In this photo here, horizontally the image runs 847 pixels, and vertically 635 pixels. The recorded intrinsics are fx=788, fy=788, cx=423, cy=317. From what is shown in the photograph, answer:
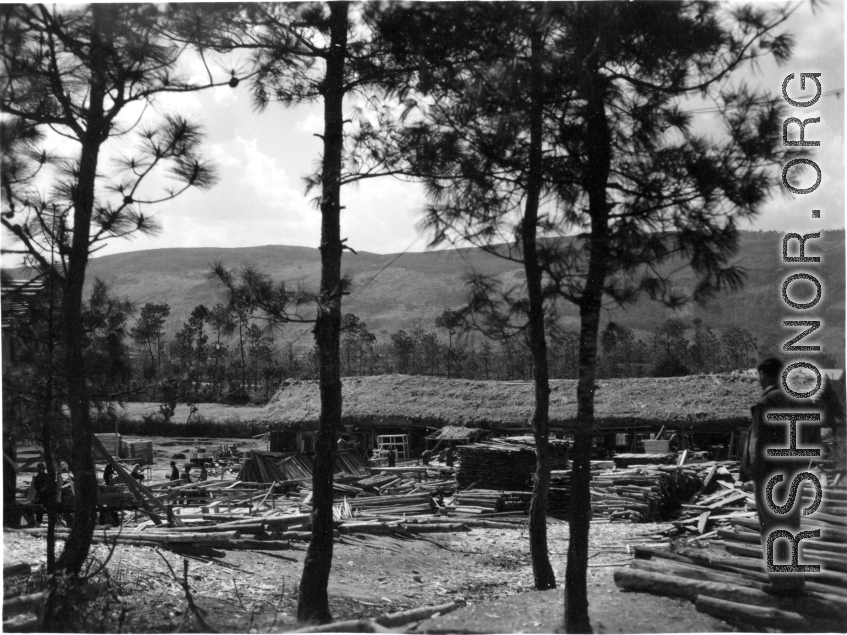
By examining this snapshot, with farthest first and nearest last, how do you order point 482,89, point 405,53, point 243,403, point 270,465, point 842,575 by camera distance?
point 243,403 → point 270,465 → point 405,53 → point 482,89 → point 842,575

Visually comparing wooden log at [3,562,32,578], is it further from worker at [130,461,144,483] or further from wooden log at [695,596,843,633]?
worker at [130,461,144,483]

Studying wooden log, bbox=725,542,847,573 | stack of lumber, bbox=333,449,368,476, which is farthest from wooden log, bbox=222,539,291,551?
stack of lumber, bbox=333,449,368,476

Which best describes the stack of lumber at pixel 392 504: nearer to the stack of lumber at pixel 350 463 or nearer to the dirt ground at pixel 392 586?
the dirt ground at pixel 392 586

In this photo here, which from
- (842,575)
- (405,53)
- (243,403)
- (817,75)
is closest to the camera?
(842,575)

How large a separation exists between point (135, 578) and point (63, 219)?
12.6 ft

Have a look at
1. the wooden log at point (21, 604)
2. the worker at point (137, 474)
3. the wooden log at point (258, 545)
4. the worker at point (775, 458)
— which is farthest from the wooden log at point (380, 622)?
the worker at point (137, 474)

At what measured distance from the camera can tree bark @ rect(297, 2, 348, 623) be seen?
7.59 meters

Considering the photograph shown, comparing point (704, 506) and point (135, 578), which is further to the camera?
point (704, 506)

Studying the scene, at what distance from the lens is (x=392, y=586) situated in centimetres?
1070

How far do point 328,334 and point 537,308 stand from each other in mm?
2512

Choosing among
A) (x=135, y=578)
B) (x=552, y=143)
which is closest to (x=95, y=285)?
(x=135, y=578)

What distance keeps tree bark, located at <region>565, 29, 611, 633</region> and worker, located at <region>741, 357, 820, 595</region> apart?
1319 millimetres

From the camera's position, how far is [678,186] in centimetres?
716

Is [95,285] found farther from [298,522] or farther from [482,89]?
[298,522]
